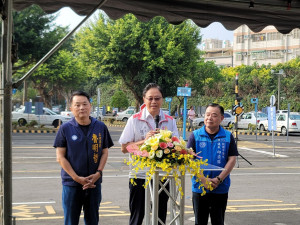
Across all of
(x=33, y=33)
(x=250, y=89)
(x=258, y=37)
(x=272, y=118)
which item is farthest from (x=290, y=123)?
(x=258, y=37)

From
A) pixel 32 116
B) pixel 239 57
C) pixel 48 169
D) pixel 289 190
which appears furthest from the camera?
pixel 239 57

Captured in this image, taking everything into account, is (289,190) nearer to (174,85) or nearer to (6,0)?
(6,0)

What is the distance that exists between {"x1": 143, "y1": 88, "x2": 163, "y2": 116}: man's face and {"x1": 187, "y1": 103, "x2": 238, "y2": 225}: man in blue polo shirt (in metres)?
0.52

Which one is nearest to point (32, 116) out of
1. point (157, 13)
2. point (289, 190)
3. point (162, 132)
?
point (289, 190)

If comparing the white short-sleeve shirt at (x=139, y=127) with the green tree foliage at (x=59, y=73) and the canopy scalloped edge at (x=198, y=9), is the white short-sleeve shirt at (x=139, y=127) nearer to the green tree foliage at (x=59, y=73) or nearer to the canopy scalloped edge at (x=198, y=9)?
the canopy scalloped edge at (x=198, y=9)

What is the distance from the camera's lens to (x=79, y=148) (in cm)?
488

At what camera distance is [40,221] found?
282 inches

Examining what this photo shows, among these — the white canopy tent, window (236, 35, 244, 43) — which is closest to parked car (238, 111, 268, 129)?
the white canopy tent

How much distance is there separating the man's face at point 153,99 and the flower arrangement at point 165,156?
2.12 feet

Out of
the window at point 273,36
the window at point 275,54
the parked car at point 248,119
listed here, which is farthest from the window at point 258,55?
the parked car at point 248,119

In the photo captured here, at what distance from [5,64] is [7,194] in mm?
1238

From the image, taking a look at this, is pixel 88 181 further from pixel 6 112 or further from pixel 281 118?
pixel 281 118

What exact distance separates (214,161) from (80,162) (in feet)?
4.66

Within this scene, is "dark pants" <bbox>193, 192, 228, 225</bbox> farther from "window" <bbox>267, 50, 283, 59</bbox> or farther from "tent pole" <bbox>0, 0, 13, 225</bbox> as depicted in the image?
"window" <bbox>267, 50, 283, 59</bbox>
